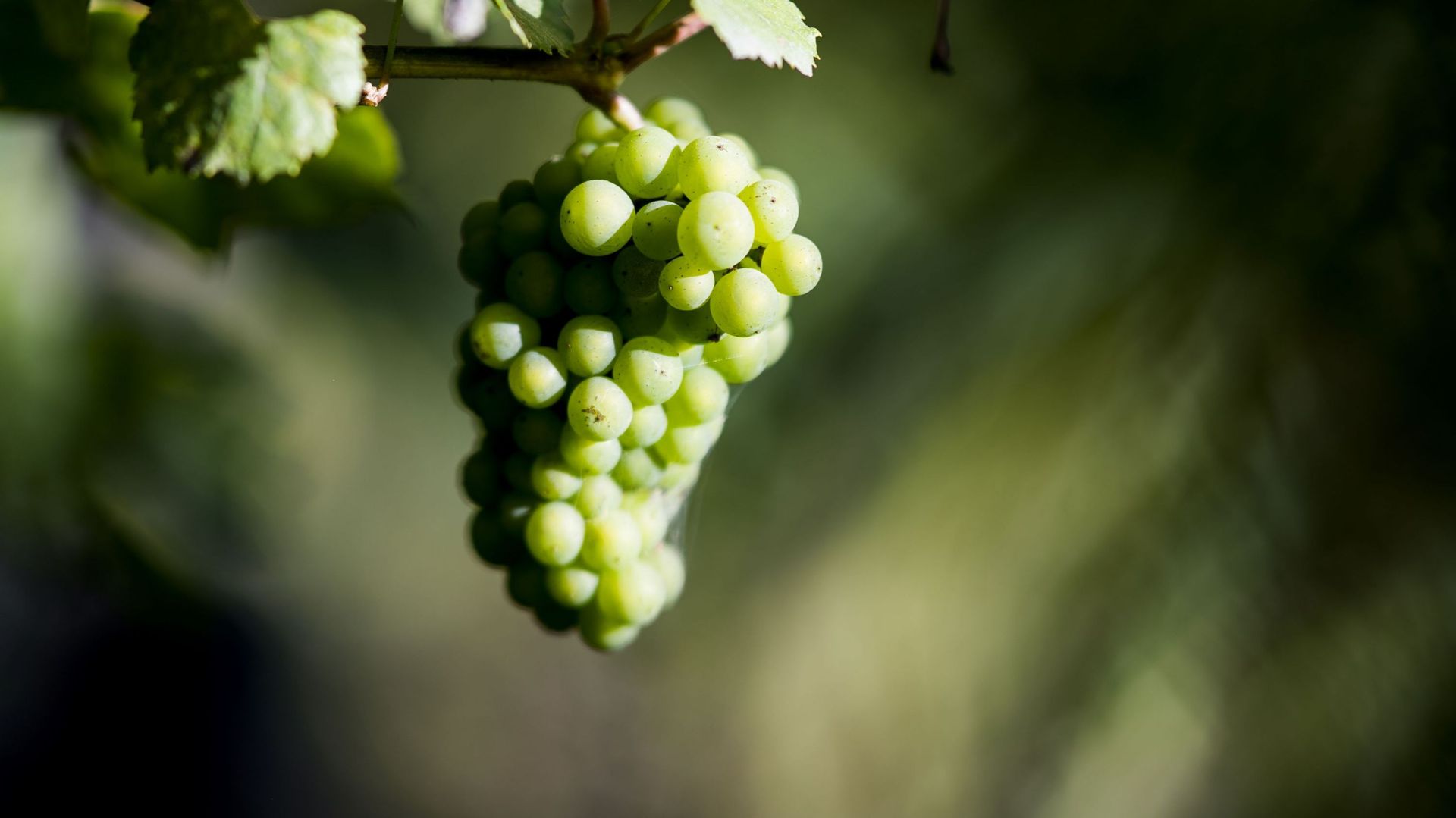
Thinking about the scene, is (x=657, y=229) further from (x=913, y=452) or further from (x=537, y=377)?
(x=913, y=452)

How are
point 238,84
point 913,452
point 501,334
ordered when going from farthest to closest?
point 913,452 < point 501,334 < point 238,84

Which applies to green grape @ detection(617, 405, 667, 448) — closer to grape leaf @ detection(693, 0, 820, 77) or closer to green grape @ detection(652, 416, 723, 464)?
green grape @ detection(652, 416, 723, 464)

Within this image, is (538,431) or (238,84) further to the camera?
(538,431)

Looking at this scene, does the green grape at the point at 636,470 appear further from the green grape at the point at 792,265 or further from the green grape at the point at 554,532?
the green grape at the point at 792,265

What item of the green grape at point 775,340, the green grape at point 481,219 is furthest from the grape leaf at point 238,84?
the green grape at point 775,340

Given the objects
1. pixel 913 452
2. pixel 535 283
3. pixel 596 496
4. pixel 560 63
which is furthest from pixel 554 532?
pixel 913 452

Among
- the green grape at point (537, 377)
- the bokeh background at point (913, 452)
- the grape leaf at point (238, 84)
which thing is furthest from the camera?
the bokeh background at point (913, 452)
